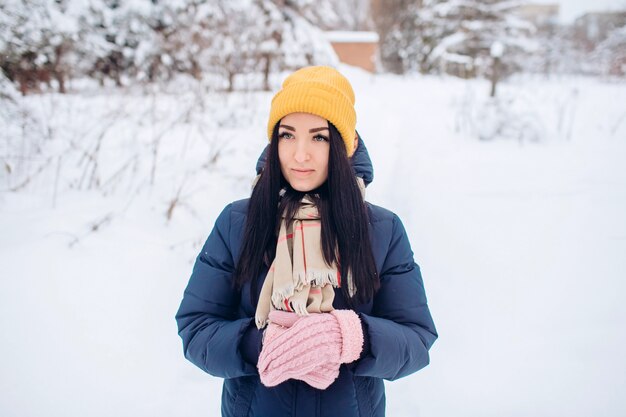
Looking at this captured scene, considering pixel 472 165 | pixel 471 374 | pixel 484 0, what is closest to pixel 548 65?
pixel 484 0

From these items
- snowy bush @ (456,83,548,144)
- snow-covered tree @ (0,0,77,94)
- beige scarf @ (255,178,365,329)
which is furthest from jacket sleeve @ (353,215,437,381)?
snowy bush @ (456,83,548,144)

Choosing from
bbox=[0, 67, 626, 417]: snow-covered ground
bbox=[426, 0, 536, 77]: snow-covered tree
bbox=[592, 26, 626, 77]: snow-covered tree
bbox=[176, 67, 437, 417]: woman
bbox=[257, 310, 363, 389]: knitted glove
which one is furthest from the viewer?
bbox=[426, 0, 536, 77]: snow-covered tree

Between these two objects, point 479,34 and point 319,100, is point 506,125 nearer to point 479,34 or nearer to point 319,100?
point 319,100

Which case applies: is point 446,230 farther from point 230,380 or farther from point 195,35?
point 195,35

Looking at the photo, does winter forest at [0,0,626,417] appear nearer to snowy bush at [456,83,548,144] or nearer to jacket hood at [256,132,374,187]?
snowy bush at [456,83,548,144]

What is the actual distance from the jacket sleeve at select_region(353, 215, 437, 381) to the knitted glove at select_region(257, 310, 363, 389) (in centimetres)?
7

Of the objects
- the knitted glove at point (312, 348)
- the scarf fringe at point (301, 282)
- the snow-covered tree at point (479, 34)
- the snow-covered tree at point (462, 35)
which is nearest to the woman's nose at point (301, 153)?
the scarf fringe at point (301, 282)

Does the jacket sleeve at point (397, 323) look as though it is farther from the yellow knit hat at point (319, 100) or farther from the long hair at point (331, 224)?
the yellow knit hat at point (319, 100)

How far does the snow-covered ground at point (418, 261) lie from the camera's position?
2.15 metres

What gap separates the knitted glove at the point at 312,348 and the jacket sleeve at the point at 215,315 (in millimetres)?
122

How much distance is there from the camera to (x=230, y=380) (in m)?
1.38

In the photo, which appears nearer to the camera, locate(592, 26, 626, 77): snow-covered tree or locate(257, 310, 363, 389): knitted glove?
locate(257, 310, 363, 389): knitted glove

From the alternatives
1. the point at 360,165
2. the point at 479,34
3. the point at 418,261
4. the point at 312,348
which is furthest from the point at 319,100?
the point at 479,34

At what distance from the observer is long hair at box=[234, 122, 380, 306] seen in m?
1.32
